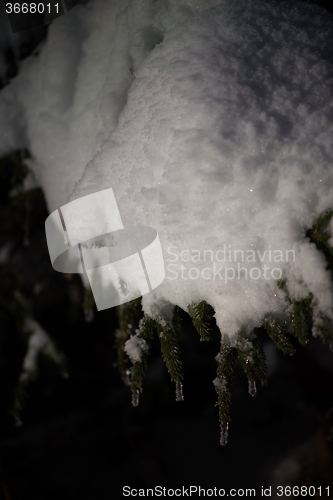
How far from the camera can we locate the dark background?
8.64 ft

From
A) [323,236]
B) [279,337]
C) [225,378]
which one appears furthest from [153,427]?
[323,236]

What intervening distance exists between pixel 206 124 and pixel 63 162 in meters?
0.63

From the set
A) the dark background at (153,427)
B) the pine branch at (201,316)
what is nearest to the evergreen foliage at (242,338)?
the pine branch at (201,316)

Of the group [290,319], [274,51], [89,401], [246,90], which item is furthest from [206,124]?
[89,401]

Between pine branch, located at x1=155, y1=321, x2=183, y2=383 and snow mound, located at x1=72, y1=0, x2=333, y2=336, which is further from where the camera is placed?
pine branch, located at x1=155, y1=321, x2=183, y2=383

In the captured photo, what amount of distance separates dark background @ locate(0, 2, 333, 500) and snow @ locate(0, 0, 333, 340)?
5.11ft

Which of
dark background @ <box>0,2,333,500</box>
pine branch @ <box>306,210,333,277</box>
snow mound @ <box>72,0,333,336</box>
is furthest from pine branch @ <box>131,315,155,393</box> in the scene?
dark background @ <box>0,2,333,500</box>

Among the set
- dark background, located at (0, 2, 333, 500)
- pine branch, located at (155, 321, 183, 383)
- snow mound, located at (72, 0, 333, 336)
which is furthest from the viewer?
dark background, located at (0, 2, 333, 500)

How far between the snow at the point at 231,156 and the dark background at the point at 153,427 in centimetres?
156

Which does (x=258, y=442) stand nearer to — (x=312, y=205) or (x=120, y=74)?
(x=312, y=205)

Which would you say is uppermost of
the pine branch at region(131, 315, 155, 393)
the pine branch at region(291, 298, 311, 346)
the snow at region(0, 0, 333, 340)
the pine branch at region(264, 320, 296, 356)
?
the snow at region(0, 0, 333, 340)

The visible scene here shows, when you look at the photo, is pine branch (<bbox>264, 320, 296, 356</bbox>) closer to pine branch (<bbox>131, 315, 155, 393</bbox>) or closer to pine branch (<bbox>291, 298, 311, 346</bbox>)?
pine branch (<bbox>291, 298, 311, 346</bbox>)

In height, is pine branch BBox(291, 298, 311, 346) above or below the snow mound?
below

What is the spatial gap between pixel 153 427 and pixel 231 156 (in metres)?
2.62
